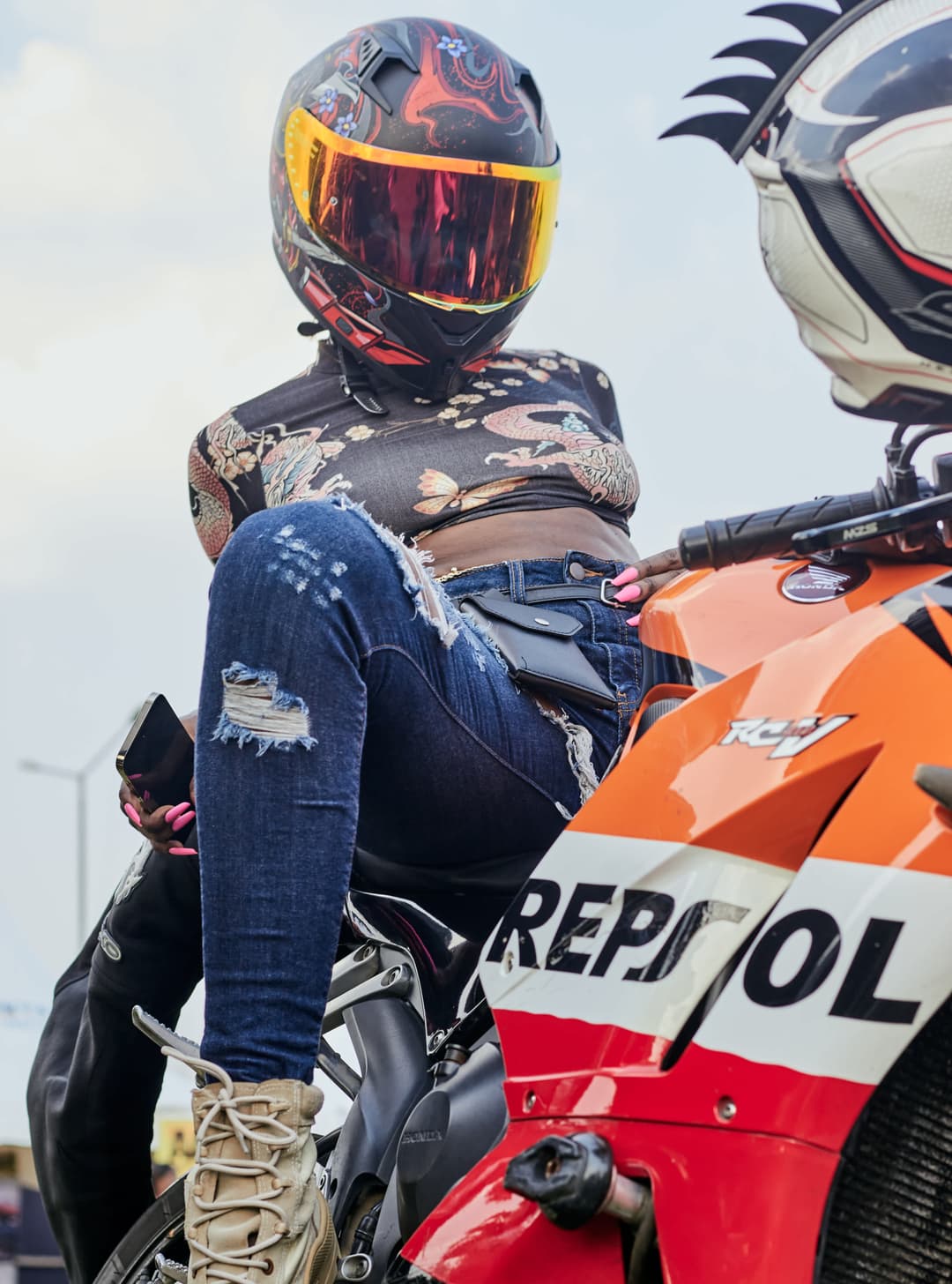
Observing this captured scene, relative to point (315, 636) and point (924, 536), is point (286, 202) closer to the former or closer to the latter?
point (315, 636)

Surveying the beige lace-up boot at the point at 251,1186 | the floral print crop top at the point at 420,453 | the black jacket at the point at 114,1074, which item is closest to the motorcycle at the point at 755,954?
the beige lace-up boot at the point at 251,1186

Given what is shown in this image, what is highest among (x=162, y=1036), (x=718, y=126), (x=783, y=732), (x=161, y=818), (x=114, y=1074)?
(x=718, y=126)

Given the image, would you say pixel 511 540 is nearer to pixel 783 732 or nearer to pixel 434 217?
pixel 434 217

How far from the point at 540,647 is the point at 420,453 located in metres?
0.54

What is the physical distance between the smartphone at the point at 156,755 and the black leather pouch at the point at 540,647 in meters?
0.39

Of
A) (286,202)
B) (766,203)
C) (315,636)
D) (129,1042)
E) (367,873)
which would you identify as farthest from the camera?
(286,202)

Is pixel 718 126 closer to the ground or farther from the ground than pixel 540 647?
farther from the ground

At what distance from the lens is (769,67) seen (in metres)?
1.62

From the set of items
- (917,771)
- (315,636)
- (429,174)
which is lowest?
(315,636)

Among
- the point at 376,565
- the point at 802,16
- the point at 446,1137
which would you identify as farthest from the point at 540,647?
the point at 802,16

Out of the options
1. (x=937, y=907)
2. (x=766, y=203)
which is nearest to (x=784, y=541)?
(x=766, y=203)

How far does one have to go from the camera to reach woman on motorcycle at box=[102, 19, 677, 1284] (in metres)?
1.74

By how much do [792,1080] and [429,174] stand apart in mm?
1679

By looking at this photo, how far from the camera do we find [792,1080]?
1356 millimetres
